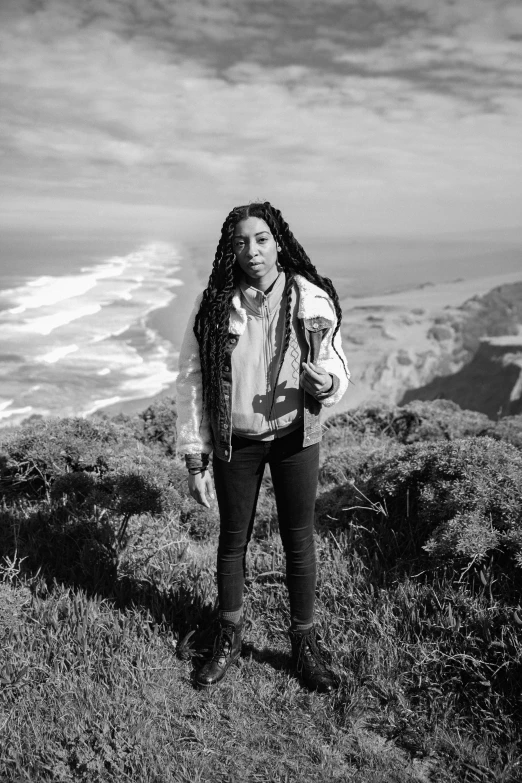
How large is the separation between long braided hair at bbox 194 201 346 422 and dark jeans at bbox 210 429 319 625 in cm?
30

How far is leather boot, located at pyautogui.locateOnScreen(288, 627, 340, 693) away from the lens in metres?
3.17

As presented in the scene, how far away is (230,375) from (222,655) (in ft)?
4.56

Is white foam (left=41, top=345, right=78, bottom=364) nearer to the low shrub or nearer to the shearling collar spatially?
the low shrub

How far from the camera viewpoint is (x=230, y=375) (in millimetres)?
2904

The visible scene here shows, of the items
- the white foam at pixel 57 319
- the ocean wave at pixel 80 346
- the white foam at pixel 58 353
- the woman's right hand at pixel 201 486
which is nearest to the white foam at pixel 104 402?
the ocean wave at pixel 80 346

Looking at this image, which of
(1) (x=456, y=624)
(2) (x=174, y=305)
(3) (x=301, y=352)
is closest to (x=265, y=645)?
(1) (x=456, y=624)

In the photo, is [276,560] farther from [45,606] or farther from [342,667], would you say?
[45,606]

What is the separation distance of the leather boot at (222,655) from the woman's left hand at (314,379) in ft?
4.18

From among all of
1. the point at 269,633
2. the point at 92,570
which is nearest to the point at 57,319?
the point at 92,570

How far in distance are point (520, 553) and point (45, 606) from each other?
242cm

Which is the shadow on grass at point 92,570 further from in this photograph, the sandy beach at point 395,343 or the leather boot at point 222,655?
the sandy beach at point 395,343

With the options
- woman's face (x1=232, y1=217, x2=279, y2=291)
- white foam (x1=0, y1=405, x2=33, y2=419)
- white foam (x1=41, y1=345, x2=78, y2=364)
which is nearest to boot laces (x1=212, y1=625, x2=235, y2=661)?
woman's face (x1=232, y1=217, x2=279, y2=291)

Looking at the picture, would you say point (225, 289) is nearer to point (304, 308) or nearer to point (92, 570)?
point (304, 308)

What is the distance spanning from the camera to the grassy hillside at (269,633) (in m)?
2.82
